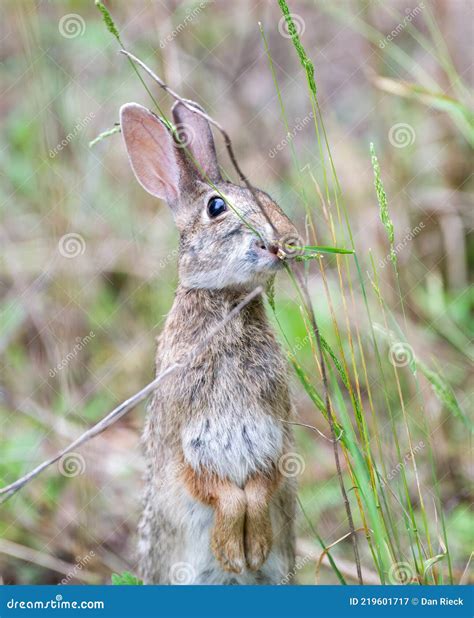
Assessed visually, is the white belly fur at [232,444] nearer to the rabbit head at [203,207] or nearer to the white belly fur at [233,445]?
the white belly fur at [233,445]

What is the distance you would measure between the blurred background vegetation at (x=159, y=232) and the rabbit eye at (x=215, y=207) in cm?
113

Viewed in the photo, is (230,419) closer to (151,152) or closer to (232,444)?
(232,444)

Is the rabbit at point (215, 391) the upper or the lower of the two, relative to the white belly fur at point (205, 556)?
upper

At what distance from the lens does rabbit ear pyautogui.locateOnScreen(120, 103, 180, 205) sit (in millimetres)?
3721

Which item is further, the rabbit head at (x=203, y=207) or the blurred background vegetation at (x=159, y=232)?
the blurred background vegetation at (x=159, y=232)

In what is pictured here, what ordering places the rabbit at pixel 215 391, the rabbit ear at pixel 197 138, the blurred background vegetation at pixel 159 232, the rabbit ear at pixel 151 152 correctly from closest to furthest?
the rabbit at pixel 215 391
the rabbit ear at pixel 151 152
the rabbit ear at pixel 197 138
the blurred background vegetation at pixel 159 232

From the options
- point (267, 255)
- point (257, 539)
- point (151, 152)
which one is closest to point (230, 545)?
point (257, 539)

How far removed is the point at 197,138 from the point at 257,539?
1.53 meters

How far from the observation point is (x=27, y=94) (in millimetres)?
5871

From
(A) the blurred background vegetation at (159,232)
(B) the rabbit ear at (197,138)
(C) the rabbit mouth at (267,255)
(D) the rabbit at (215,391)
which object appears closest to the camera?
(C) the rabbit mouth at (267,255)

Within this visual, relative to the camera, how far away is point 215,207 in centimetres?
361

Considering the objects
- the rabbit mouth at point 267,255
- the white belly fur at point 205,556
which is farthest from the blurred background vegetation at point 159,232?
the rabbit mouth at point 267,255

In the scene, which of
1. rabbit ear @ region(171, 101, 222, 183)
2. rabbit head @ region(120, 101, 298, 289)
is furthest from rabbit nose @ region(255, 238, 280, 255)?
rabbit ear @ region(171, 101, 222, 183)

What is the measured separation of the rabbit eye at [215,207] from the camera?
358 centimetres
